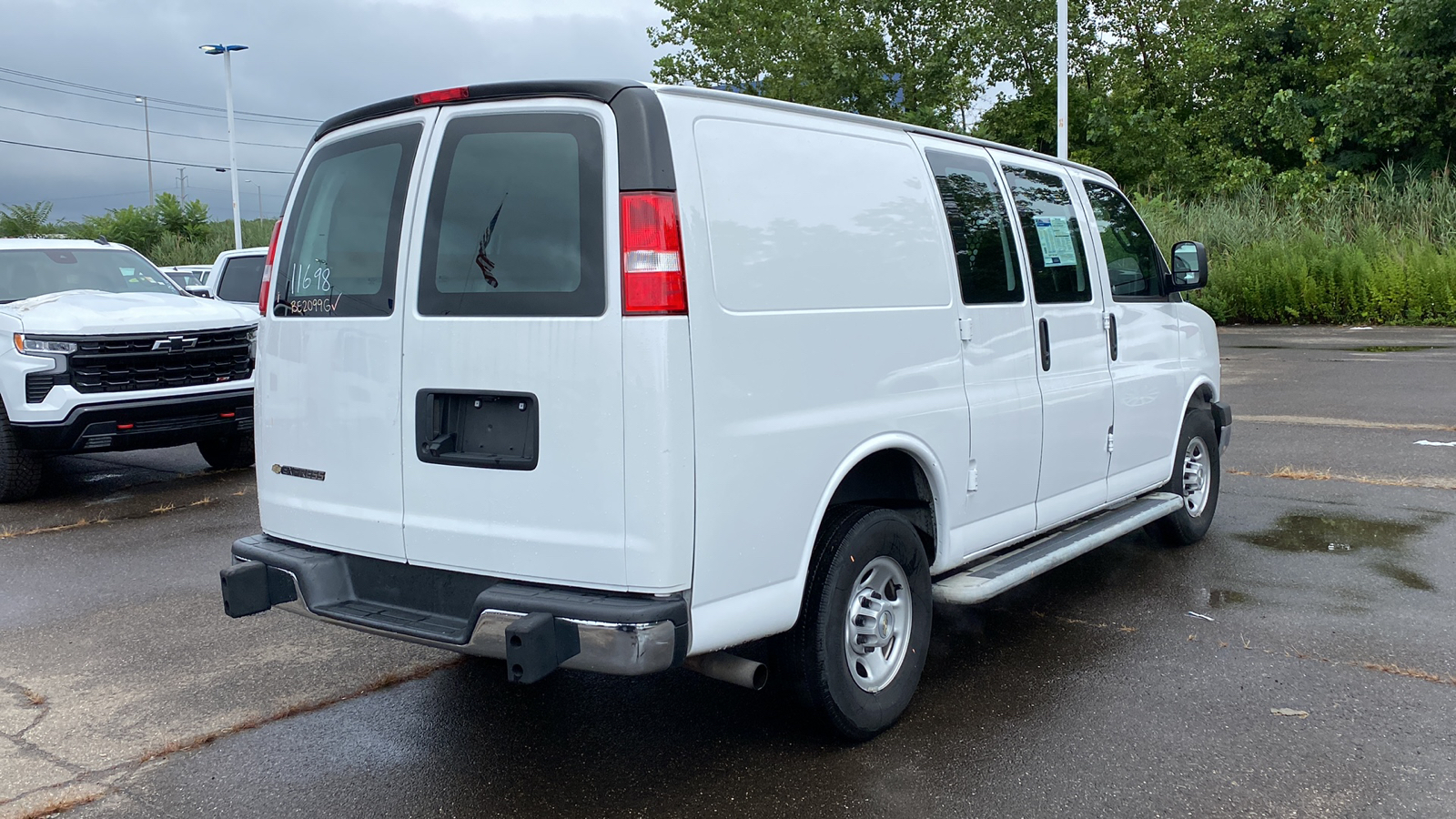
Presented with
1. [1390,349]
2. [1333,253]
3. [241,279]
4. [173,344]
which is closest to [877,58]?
[1333,253]

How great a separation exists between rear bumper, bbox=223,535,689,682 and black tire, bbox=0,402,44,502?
5533 mm

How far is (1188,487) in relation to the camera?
21.7 ft

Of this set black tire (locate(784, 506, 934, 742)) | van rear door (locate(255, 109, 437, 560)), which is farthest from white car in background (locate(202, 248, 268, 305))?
black tire (locate(784, 506, 934, 742))

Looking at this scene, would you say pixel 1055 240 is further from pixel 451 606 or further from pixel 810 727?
pixel 451 606

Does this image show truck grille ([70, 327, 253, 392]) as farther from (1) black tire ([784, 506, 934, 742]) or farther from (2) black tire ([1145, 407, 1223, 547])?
(2) black tire ([1145, 407, 1223, 547])

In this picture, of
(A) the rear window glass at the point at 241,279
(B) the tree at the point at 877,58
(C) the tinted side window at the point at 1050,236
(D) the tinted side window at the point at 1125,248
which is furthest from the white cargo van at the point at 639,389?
(B) the tree at the point at 877,58

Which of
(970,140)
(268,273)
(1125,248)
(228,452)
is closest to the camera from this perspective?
(268,273)

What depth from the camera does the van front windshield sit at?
9383mm

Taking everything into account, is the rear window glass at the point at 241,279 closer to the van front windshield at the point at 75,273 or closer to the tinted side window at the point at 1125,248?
the van front windshield at the point at 75,273

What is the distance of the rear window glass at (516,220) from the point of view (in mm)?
3340

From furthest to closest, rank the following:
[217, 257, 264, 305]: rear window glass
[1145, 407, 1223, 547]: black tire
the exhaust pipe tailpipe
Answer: [217, 257, 264, 305]: rear window glass
[1145, 407, 1223, 547]: black tire
the exhaust pipe tailpipe

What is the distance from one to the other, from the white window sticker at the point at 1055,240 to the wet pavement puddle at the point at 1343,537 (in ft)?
7.82

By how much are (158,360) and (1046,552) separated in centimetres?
683

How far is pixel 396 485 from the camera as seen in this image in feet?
12.1
